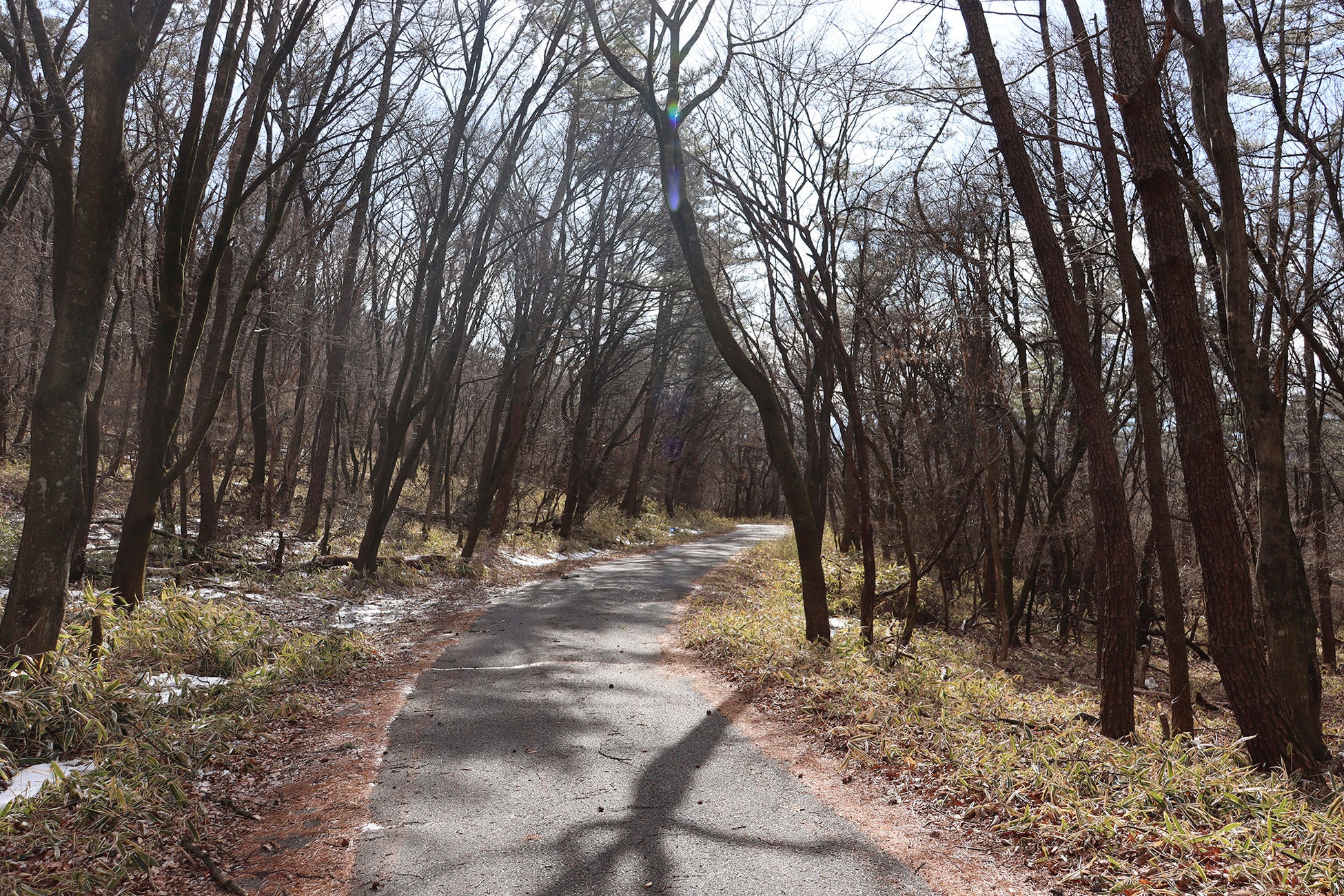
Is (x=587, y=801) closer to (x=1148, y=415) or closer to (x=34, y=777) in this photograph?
(x=34, y=777)

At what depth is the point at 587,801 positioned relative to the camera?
4449mm

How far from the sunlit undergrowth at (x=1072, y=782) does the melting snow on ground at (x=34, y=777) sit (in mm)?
4699

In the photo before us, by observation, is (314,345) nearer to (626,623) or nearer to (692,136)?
(692,136)

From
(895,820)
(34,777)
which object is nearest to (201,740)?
(34,777)

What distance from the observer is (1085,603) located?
15.8 metres

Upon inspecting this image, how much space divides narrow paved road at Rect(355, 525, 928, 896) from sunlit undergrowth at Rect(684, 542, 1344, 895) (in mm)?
849

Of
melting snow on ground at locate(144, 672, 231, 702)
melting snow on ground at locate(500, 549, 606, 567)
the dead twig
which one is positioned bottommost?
melting snow on ground at locate(500, 549, 606, 567)

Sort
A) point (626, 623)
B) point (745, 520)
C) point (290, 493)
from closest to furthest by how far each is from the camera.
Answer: point (626, 623) → point (290, 493) → point (745, 520)

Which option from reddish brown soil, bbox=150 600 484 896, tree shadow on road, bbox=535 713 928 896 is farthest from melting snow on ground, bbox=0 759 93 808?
Answer: tree shadow on road, bbox=535 713 928 896

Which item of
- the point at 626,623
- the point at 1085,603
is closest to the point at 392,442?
the point at 626,623

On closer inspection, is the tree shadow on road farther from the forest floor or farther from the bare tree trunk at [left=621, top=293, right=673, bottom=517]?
the bare tree trunk at [left=621, top=293, right=673, bottom=517]

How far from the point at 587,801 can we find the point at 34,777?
9.21 feet

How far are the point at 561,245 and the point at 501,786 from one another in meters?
14.6

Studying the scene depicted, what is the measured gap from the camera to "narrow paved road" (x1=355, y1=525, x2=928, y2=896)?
11.8ft
